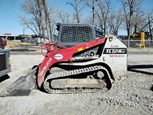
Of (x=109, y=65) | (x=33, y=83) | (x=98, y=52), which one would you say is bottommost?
(x=33, y=83)

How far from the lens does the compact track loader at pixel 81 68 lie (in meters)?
5.75

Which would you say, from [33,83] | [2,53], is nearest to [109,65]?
[33,83]

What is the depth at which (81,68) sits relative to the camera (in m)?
5.89

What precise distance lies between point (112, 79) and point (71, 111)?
208 centimetres

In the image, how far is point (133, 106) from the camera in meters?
4.60

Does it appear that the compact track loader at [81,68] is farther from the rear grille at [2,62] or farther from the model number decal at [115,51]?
the rear grille at [2,62]

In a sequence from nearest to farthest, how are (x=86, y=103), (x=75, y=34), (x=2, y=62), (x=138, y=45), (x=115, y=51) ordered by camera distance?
(x=86, y=103)
(x=115, y=51)
(x=75, y=34)
(x=2, y=62)
(x=138, y=45)

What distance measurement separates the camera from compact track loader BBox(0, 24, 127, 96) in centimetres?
575

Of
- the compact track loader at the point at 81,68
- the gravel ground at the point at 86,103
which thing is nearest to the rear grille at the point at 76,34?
the compact track loader at the point at 81,68

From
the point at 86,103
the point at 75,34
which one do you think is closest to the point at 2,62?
the point at 75,34

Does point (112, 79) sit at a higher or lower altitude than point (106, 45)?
lower

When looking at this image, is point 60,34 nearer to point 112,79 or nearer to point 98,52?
point 98,52

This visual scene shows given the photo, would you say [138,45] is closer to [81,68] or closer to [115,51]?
[115,51]

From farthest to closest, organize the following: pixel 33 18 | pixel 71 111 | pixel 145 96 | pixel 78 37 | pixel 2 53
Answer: pixel 33 18, pixel 2 53, pixel 78 37, pixel 145 96, pixel 71 111
